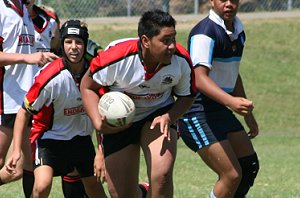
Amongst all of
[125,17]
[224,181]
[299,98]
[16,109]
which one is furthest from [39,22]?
[125,17]

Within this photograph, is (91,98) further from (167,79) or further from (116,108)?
(167,79)

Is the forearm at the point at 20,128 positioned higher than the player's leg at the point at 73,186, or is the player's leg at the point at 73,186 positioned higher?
the forearm at the point at 20,128

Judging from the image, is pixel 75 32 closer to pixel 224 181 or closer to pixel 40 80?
pixel 40 80

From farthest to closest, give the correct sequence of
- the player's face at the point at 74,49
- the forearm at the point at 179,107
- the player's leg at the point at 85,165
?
the player's leg at the point at 85,165
the player's face at the point at 74,49
the forearm at the point at 179,107

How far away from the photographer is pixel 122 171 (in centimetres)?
710

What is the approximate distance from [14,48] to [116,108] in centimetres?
180

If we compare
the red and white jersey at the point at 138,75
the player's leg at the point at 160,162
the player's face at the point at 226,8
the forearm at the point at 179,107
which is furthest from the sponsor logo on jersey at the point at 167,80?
the player's face at the point at 226,8

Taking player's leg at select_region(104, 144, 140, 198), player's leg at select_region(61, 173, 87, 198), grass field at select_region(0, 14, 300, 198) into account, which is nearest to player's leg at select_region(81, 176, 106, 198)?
player's leg at select_region(61, 173, 87, 198)

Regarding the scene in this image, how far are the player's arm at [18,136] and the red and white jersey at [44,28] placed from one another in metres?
1.11

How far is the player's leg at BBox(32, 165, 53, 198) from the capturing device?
7363 millimetres

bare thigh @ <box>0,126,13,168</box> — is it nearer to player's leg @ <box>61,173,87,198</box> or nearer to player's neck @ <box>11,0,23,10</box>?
player's leg @ <box>61,173,87,198</box>

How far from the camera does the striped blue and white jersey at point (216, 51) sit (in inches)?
296

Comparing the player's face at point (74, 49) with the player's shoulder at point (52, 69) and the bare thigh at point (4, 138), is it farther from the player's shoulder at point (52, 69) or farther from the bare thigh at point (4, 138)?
the bare thigh at point (4, 138)

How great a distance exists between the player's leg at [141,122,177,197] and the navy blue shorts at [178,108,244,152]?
0.77 m
